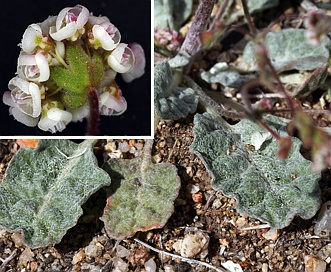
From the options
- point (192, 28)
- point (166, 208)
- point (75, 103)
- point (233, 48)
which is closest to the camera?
point (166, 208)

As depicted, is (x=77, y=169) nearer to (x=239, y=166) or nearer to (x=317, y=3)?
(x=239, y=166)

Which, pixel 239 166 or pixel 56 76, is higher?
pixel 56 76

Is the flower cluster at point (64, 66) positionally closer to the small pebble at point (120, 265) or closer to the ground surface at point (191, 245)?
the ground surface at point (191, 245)

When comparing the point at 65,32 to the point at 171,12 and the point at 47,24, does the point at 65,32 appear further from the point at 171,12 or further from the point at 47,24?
the point at 171,12

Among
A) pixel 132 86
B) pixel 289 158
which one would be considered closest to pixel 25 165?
pixel 132 86

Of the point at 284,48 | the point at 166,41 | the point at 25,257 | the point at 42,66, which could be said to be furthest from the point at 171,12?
the point at 25,257

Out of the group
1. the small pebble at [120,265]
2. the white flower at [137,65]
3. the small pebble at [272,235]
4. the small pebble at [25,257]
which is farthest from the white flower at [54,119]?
the small pebble at [272,235]
